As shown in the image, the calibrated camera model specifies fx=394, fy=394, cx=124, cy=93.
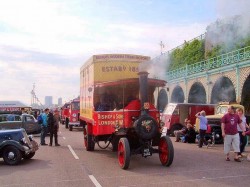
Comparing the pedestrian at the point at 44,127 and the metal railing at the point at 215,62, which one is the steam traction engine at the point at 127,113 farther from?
the metal railing at the point at 215,62

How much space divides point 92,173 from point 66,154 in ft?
14.7

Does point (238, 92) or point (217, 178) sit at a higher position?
point (238, 92)

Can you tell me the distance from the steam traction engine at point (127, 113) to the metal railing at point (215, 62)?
41.3 feet

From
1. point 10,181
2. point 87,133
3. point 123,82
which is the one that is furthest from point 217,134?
point 10,181

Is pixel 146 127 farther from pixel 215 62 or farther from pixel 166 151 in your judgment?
pixel 215 62

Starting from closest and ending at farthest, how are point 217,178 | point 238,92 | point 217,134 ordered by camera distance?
point 217,178, point 217,134, point 238,92

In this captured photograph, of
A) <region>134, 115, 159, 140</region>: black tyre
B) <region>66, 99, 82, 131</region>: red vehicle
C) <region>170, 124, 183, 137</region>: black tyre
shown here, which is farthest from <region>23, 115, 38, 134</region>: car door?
<region>134, 115, 159, 140</region>: black tyre

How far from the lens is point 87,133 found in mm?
14734

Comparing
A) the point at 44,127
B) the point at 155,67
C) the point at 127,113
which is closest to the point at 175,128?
the point at 44,127

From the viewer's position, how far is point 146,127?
1054 centimetres

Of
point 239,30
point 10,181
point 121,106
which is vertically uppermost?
point 239,30

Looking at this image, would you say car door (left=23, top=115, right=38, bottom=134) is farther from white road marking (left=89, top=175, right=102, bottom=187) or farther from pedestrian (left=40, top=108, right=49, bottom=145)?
white road marking (left=89, top=175, right=102, bottom=187)

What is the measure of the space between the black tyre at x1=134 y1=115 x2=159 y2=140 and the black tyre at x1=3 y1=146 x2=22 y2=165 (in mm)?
3717

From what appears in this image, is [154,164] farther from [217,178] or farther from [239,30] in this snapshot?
[239,30]
